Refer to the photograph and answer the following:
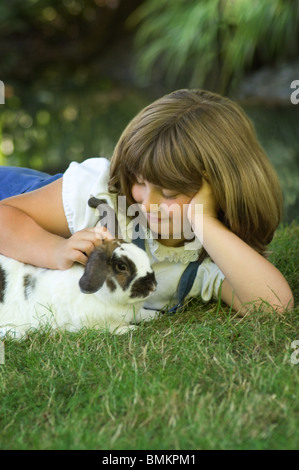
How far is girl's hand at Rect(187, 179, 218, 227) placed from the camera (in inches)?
72.1

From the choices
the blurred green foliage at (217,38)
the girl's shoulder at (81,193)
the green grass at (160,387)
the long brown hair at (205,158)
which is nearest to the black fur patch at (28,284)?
the green grass at (160,387)

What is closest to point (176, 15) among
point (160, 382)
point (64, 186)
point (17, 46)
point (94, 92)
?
point (94, 92)

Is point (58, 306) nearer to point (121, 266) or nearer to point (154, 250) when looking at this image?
point (121, 266)

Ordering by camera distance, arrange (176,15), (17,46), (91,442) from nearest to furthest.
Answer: (91,442)
(176,15)
(17,46)

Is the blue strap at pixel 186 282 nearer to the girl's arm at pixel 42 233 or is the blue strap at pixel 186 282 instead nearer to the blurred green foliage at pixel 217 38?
the girl's arm at pixel 42 233

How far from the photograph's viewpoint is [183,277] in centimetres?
200

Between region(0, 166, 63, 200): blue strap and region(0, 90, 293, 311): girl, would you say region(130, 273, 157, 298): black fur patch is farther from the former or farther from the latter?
region(0, 166, 63, 200): blue strap

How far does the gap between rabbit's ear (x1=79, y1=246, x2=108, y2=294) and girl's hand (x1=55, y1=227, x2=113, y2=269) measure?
0.29 ft

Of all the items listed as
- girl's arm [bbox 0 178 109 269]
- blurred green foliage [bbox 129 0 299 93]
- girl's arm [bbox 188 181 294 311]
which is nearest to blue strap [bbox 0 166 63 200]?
girl's arm [bbox 0 178 109 269]

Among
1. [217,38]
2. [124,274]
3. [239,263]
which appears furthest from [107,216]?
[217,38]

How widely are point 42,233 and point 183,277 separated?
43 centimetres

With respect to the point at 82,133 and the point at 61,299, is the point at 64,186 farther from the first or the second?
the point at 82,133

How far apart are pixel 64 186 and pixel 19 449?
2.93ft

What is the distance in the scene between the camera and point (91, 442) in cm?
125
